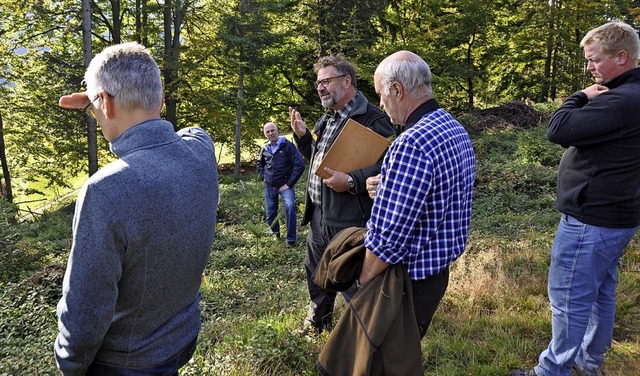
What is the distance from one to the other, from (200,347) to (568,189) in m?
2.99

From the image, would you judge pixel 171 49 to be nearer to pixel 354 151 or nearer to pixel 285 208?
pixel 285 208

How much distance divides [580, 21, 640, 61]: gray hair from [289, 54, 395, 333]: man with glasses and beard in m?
1.62

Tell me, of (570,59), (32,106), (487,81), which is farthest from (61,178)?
(570,59)

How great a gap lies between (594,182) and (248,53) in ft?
58.0

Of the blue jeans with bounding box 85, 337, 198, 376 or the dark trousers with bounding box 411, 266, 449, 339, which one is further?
the dark trousers with bounding box 411, 266, 449, 339

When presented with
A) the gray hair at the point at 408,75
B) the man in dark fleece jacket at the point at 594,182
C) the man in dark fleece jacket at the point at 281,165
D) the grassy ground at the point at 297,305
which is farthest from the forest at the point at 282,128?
the gray hair at the point at 408,75

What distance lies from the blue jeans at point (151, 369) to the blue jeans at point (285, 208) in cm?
589

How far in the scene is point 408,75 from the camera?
2.29 meters

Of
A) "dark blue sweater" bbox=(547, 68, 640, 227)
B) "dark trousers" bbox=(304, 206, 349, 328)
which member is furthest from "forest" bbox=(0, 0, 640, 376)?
"dark blue sweater" bbox=(547, 68, 640, 227)

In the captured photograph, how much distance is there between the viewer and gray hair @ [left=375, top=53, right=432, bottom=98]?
229cm

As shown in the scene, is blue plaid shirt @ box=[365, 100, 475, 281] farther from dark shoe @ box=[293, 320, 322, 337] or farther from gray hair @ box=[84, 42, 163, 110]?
dark shoe @ box=[293, 320, 322, 337]

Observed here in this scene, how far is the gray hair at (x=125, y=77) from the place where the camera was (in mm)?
1652

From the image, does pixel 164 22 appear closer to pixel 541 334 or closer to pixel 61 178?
pixel 61 178

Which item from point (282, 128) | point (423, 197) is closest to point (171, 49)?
point (282, 128)
